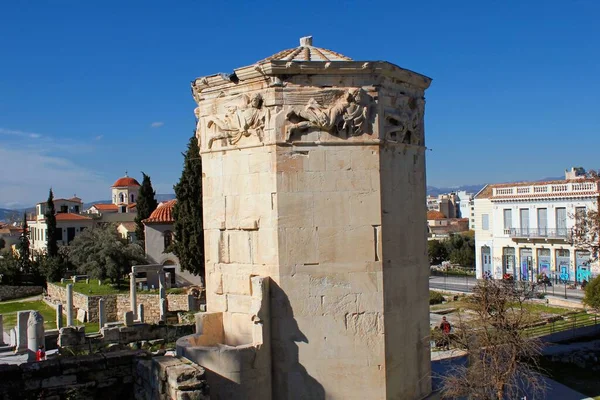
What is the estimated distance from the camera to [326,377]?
6.27 metres

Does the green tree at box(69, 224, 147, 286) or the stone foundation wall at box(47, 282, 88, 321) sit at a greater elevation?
the green tree at box(69, 224, 147, 286)

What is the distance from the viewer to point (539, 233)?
3834 centimetres

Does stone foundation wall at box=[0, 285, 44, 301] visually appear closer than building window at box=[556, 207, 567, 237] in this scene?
No

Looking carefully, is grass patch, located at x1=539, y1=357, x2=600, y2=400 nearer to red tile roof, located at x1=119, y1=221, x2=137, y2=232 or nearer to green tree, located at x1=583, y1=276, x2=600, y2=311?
green tree, located at x1=583, y1=276, x2=600, y2=311

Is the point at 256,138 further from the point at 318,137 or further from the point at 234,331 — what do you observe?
the point at 234,331

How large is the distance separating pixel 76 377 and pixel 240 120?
396 cm

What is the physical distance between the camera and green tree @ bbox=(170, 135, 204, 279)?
32.1 meters

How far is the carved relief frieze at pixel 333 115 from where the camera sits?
6.21 m

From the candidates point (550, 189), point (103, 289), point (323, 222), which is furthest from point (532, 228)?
point (323, 222)

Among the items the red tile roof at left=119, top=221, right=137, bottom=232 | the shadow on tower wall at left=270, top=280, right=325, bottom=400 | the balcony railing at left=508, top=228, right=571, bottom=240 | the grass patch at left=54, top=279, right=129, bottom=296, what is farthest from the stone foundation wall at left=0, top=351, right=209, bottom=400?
the red tile roof at left=119, top=221, right=137, bottom=232

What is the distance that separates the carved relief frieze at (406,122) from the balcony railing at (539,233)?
107ft

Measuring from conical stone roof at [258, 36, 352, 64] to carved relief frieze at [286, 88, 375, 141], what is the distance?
2.62ft

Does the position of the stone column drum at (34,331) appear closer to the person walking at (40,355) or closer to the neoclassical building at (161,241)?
the person walking at (40,355)

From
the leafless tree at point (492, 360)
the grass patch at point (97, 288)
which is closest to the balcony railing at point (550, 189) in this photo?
the leafless tree at point (492, 360)
